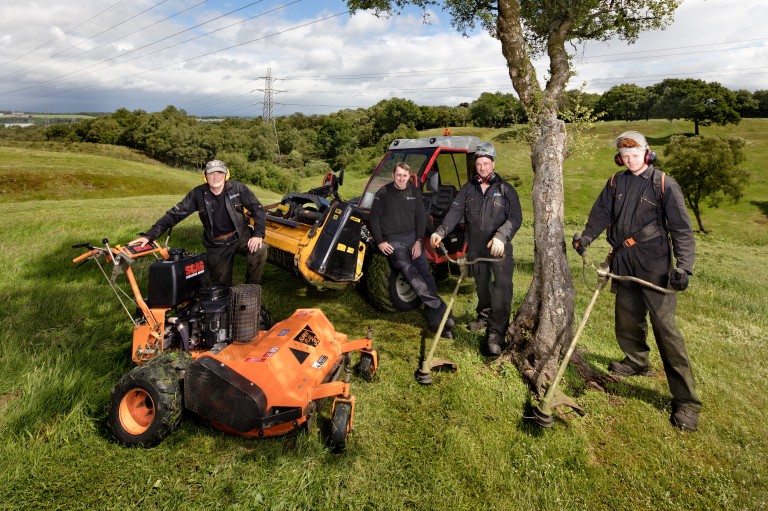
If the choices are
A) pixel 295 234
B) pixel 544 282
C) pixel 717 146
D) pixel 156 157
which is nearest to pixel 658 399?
pixel 544 282

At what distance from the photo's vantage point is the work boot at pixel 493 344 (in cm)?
472

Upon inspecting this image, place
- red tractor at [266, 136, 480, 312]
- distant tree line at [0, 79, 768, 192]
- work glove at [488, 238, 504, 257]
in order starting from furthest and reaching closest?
1. distant tree line at [0, 79, 768, 192]
2. red tractor at [266, 136, 480, 312]
3. work glove at [488, 238, 504, 257]

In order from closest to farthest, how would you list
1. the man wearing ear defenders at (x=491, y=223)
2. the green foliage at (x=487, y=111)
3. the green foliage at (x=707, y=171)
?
1. the man wearing ear defenders at (x=491, y=223)
2. the green foliage at (x=707, y=171)
3. the green foliage at (x=487, y=111)

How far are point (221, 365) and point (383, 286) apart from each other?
2.98 metres

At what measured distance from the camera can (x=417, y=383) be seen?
A: 4.16 m

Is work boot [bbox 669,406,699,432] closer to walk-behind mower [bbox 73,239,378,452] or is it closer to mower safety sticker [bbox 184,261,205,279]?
walk-behind mower [bbox 73,239,378,452]

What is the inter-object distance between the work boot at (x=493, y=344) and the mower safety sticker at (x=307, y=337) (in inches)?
82.8

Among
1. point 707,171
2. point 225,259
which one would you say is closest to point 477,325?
point 225,259

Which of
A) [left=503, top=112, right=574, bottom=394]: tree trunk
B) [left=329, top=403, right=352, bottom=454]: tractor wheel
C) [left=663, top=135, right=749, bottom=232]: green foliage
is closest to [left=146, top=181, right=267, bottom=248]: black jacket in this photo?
[left=329, top=403, right=352, bottom=454]: tractor wheel

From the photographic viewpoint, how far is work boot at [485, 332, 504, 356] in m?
4.72

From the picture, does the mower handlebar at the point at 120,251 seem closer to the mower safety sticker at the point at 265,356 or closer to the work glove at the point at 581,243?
the mower safety sticker at the point at 265,356

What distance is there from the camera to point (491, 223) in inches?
186

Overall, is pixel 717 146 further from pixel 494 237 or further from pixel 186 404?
pixel 186 404

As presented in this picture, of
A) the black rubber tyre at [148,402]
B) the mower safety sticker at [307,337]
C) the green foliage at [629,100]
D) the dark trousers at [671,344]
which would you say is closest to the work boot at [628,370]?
the dark trousers at [671,344]
